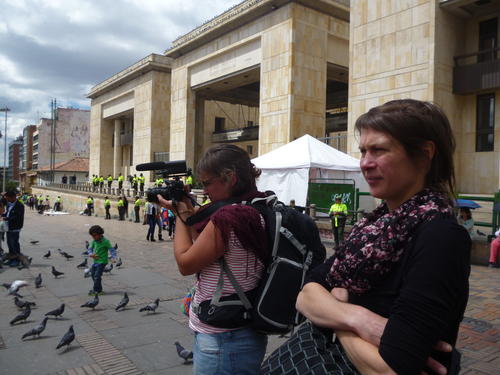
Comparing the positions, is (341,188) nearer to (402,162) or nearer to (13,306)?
(13,306)

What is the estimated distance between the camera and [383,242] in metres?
1.19

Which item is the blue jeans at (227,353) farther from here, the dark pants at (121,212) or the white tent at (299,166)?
the dark pants at (121,212)

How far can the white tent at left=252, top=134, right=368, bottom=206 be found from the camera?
13.1 metres

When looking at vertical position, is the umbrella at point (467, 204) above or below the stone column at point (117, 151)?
below

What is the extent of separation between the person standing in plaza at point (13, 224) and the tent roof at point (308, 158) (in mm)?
7522

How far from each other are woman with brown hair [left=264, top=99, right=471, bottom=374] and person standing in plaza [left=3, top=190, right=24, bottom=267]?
9868 millimetres

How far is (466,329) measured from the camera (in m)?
4.96

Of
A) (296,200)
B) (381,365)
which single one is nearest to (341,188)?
(296,200)

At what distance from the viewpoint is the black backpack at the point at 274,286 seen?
1.88 m

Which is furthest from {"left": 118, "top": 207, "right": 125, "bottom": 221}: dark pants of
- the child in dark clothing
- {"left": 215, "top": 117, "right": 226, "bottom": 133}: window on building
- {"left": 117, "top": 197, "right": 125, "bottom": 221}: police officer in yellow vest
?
{"left": 215, "top": 117, "right": 226, "bottom": 133}: window on building

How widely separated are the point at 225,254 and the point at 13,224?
9.44 metres

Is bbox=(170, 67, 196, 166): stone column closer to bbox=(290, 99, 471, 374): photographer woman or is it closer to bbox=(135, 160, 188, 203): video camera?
bbox=(135, 160, 188, 203): video camera

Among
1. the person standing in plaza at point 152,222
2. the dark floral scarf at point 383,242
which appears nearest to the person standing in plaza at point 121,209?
the person standing in plaza at point 152,222

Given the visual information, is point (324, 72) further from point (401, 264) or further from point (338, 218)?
point (401, 264)
